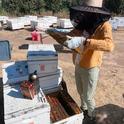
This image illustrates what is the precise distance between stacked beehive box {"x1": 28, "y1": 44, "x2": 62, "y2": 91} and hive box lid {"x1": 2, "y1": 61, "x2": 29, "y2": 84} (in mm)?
165

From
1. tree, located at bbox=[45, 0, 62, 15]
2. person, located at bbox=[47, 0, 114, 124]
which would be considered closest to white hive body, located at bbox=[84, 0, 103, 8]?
person, located at bbox=[47, 0, 114, 124]

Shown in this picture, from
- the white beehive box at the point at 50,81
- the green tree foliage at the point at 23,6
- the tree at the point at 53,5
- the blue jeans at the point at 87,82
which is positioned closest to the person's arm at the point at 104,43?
the blue jeans at the point at 87,82

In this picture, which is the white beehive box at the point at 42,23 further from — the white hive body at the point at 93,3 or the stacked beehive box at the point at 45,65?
the white hive body at the point at 93,3

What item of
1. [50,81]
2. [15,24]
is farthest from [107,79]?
[15,24]

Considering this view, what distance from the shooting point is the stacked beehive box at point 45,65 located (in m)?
4.77

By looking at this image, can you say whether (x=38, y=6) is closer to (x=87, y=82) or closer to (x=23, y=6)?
(x=23, y=6)

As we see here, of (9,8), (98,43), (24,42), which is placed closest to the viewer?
(98,43)

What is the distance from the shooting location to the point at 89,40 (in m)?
4.11

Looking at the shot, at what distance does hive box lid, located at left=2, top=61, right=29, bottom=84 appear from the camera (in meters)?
4.60

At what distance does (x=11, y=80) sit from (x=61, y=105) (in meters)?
1.00

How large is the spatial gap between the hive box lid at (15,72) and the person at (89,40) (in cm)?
91

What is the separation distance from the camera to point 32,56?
4.77 metres

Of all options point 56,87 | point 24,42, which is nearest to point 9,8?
point 24,42

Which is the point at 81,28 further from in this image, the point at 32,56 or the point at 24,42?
the point at 24,42
